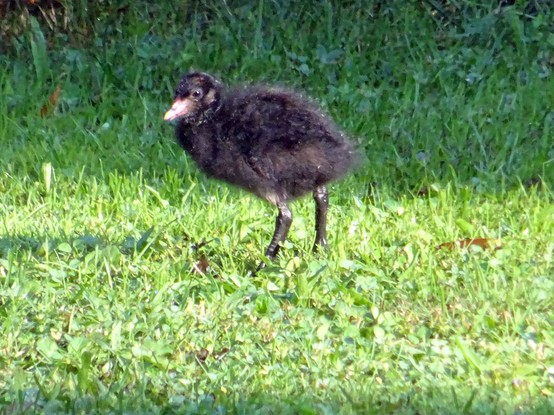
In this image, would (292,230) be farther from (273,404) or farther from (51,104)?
(51,104)

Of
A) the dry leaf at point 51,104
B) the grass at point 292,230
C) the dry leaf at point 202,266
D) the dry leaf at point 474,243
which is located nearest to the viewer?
the grass at point 292,230

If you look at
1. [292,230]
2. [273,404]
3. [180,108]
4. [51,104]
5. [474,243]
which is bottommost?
[51,104]

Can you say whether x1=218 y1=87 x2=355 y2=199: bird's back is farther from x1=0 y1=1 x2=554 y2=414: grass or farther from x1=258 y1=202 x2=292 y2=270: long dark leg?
x1=0 y1=1 x2=554 y2=414: grass

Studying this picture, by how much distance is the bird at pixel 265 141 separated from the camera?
5801 millimetres

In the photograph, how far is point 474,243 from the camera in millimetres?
6125

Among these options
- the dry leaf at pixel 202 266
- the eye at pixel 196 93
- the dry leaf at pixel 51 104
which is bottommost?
the dry leaf at pixel 51 104

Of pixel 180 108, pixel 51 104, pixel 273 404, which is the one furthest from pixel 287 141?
pixel 51 104

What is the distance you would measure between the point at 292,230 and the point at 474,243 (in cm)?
101

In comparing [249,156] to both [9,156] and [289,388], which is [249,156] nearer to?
[289,388]

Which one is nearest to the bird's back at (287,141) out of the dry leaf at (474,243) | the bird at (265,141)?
the bird at (265,141)

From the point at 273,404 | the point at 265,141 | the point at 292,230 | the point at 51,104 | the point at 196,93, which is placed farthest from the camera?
the point at 51,104

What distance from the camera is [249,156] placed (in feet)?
19.0

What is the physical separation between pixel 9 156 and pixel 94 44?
237 centimetres

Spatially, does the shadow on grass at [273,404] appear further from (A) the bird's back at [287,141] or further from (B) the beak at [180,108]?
(B) the beak at [180,108]
